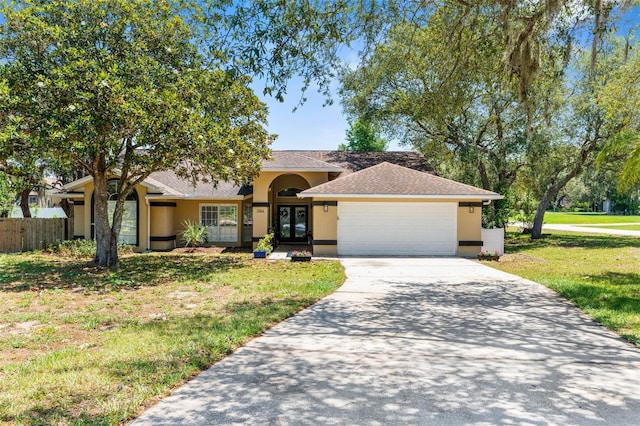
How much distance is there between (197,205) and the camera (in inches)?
790

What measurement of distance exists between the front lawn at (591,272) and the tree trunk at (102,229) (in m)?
12.1

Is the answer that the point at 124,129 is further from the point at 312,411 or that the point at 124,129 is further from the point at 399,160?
the point at 399,160

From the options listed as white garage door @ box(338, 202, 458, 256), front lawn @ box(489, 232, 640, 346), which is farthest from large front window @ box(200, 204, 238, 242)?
front lawn @ box(489, 232, 640, 346)

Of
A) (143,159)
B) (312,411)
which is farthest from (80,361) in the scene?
(143,159)

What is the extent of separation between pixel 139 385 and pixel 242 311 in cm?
333

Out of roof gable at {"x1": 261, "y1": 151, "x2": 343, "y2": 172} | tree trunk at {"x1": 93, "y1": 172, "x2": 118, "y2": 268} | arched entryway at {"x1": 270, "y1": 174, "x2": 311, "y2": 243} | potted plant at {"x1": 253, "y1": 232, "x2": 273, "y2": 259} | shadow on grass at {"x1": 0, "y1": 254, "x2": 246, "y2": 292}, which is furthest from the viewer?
arched entryway at {"x1": 270, "y1": 174, "x2": 311, "y2": 243}

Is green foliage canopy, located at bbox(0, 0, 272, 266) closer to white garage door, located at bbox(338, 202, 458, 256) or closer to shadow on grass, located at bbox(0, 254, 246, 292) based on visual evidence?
shadow on grass, located at bbox(0, 254, 246, 292)

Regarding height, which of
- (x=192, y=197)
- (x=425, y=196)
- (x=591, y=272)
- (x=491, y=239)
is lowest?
(x=591, y=272)

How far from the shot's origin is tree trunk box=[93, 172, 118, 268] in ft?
43.0

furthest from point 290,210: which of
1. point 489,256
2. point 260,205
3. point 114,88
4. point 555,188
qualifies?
point 555,188

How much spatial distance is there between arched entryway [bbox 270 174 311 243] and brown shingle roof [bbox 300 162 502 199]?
15.7ft

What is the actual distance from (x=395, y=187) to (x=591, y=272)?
6960 mm

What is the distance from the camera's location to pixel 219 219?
20.3 meters

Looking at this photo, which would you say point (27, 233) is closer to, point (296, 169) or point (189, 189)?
point (189, 189)
